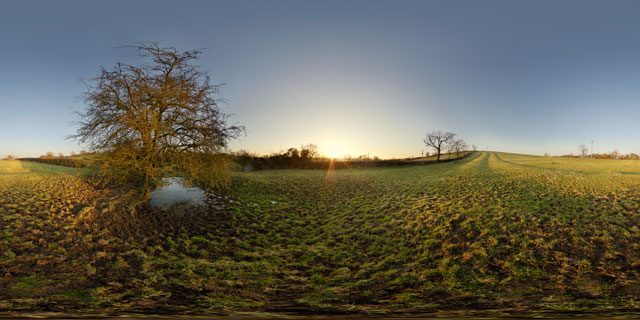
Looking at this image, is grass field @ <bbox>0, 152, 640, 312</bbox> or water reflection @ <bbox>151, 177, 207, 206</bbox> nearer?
grass field @ <bbox>0, 152, 640, 312</bbox>

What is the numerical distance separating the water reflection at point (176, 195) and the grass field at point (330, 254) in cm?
176

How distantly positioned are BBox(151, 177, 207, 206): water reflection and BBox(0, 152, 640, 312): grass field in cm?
176

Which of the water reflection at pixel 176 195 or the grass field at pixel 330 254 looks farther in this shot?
the water reflection at pixel 176 195

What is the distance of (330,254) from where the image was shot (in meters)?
8.02

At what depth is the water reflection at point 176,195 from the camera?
13119mm

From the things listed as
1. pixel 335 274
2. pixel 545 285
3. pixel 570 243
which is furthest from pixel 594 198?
pixel 335 274

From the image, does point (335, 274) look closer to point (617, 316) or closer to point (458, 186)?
point (617, 316)

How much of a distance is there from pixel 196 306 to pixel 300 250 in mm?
4287

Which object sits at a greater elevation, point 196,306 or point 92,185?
point 92,185

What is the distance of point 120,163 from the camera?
35.6 feet

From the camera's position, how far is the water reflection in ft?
43.0

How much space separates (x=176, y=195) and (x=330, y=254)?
1028cm

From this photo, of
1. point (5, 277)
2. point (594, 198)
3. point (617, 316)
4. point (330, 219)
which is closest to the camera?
point (617, 316)

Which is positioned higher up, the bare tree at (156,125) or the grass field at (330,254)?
the bare tree at (156,125)
